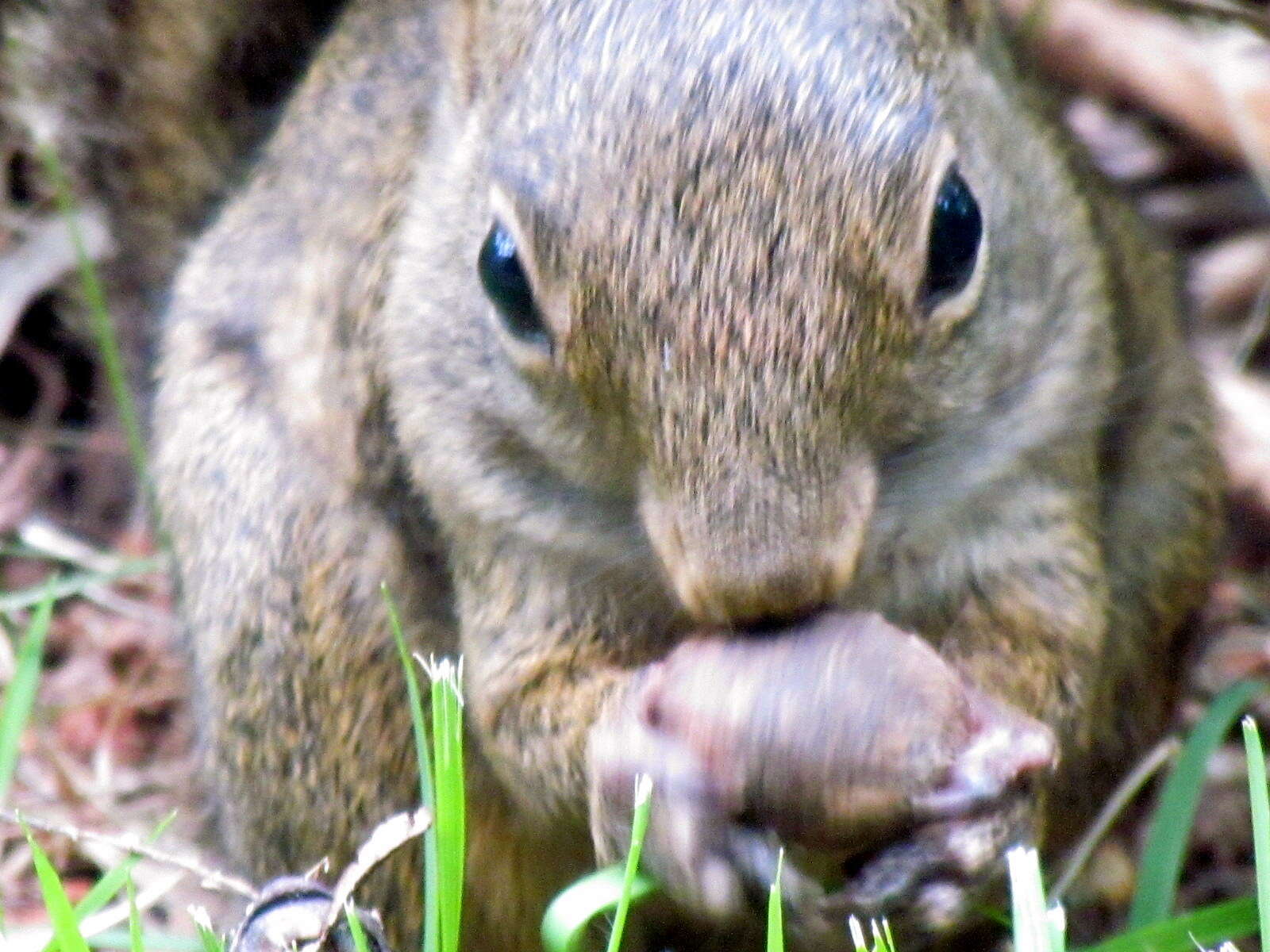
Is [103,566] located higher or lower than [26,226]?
lower

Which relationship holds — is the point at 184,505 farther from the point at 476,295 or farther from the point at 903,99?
the point at 903,99

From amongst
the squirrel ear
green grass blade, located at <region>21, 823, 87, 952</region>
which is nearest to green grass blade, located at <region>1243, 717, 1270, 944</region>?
the squirrel ear

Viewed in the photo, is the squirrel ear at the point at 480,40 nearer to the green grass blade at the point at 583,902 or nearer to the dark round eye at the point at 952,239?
the dark round eye at the point at 952,239

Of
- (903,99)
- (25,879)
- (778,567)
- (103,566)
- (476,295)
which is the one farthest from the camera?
(103,566)

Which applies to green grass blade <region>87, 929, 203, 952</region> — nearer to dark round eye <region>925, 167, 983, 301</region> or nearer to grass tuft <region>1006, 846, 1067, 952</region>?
grass tuft <region>1006, 846, 1067, 952</region>

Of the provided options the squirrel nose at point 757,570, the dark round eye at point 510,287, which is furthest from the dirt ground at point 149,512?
the squirrel nose at point 757,570

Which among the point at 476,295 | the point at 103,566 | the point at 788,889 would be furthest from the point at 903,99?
the point at 103,566
